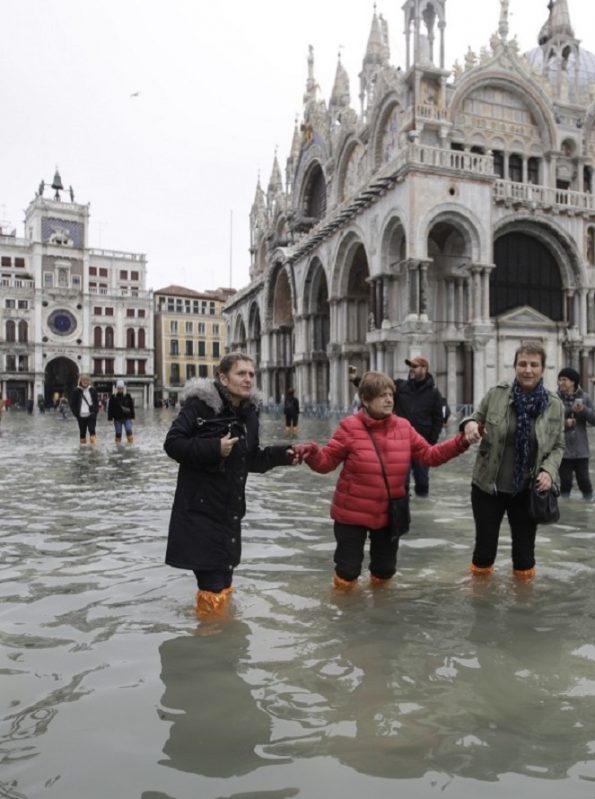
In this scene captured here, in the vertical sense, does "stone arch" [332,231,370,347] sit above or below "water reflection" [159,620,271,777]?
above

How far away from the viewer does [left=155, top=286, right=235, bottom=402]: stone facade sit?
7931 cm

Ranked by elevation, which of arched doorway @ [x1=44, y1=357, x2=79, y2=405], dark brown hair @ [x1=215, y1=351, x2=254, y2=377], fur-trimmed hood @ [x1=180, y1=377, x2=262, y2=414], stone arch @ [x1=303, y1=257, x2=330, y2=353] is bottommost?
fur-trimmed hood @ [x1=180, y1=377, x2=262, y2=414]

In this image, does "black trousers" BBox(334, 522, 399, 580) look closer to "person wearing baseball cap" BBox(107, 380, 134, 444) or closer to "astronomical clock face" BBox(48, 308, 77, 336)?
"person wearing baseball cap" BBox(107, 380, 134, 444)

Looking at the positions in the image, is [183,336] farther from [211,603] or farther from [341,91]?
[211,603]

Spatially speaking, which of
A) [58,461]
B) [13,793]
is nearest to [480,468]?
[13,793]

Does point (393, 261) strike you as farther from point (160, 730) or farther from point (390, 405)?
point (160, 730)

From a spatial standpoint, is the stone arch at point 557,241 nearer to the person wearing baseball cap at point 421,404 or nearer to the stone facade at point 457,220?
the stone facade at point 457,220

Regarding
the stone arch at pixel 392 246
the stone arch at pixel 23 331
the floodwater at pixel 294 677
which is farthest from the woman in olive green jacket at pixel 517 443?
the stone arch at pixel 23 331

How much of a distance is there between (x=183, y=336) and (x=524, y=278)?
5587 cm

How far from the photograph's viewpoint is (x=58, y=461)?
13438 mm

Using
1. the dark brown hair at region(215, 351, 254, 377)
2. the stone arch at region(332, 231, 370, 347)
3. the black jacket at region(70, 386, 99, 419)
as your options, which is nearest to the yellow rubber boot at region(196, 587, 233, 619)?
the dark brown hair at region(215, 351, 254, 377)

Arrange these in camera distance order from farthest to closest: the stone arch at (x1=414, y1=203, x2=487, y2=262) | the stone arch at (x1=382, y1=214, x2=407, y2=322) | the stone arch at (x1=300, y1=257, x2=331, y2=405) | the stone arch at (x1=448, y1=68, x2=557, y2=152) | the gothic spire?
the gothic spire
the stone arch at (x1=300, y1=257, x2=331, y2=405)
the stone arch at (x1=448, y1=68, x2=557, y2=152)
the stone arch at (x1=382, y1=214, x2=407, y2=322)
the stone arch at (x1=414, y1=203, x2=487, y2=262)

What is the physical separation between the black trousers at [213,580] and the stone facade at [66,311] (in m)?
66.8

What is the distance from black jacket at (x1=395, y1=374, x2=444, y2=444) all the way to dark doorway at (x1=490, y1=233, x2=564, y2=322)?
22.2 metres
